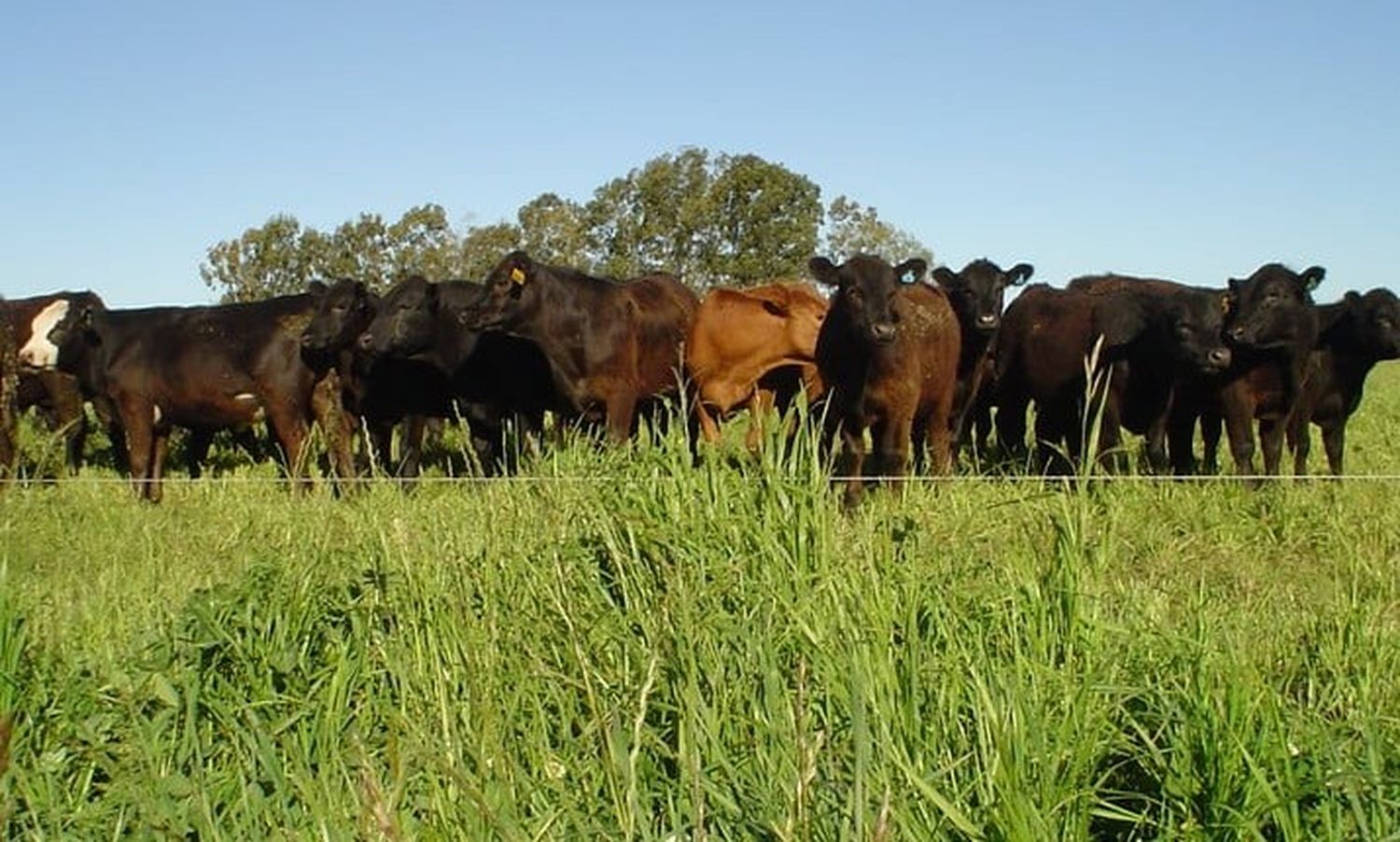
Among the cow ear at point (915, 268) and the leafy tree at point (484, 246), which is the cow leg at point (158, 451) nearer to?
the cow ear at point (915, 268)

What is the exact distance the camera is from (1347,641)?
514 centimetres

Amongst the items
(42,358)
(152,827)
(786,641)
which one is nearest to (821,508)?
(786,641)

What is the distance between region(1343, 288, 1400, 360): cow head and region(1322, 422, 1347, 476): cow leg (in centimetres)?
67

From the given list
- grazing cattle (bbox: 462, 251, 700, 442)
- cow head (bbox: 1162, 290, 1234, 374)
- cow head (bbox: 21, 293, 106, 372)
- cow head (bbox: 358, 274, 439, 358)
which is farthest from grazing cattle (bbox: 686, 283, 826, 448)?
cow head (bbox: 21, 293, 106, 372)

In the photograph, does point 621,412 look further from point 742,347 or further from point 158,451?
point 158,451

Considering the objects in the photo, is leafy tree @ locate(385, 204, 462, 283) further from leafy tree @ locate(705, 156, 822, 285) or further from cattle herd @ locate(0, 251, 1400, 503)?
cattle herd @ locate(0, 251, 1400, 503)

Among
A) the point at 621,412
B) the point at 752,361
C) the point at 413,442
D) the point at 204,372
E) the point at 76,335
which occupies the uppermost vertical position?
the point at 76,335

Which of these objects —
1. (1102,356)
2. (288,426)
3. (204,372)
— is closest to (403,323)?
(288,426)

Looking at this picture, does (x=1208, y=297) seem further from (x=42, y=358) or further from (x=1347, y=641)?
(x=42, y=358)

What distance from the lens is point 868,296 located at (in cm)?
1088

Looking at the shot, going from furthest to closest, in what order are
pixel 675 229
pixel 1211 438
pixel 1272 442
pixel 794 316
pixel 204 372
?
pixel 675 229 < pixel 794 316 < pixel 1211 438 < pixel 204 372 < pixel 1272 442

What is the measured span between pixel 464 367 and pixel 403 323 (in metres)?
0.69

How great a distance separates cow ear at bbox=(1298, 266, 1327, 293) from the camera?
474 inches

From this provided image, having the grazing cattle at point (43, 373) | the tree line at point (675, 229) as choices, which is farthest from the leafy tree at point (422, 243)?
the grazing cattle at point (43, 373)
